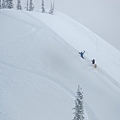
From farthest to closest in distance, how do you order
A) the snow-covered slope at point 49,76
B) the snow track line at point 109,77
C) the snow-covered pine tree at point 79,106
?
1. the snow track line at point 109,77
2. the snow-covered slope at point 49,76
3. the snow-covered pine tree at point 79,106

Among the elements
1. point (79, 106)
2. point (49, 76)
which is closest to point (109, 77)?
point (49, 76)

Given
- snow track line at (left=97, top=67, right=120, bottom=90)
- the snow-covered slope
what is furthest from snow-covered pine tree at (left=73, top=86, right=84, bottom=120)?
snow track line at (left=97, top=67, right=120, bottom=90)

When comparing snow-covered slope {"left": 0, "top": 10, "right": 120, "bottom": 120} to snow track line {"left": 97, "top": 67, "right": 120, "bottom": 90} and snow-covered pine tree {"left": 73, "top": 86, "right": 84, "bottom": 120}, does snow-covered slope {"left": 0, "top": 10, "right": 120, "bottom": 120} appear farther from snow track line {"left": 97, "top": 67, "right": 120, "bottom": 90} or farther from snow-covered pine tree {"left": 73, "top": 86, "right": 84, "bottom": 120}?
snow-covered pine tree {"left": 73, "top": 86, "right": 84, "bottom": 120}

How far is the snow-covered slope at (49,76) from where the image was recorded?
34594 mm

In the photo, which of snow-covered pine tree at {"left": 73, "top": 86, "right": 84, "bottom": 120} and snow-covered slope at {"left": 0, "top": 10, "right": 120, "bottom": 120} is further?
snow-covered slope at {"left": 0, "top": 10, "right": 120, "bottom": 120}

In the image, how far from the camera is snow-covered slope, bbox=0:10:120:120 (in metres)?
34.6

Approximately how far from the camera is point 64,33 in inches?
2120

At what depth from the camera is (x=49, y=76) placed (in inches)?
1560

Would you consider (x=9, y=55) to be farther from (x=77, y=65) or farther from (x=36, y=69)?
(x=77, y=65)

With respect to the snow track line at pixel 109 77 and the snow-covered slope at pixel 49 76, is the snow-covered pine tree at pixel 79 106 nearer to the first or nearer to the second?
the snow-covered slope at pixel 49 76

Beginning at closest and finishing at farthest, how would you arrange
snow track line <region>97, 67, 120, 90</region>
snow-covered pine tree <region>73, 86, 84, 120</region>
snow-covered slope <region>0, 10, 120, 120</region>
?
snow-covered pine tree <region>73, 86, 84, 120</region>, snow-covered slope <region>0, 10, 120, 120</region>, snow track line <region>97, 67, 120, 90</region>

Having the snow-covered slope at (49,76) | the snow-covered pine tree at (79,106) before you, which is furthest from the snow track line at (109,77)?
the snow-covered pine tree at (79,106)

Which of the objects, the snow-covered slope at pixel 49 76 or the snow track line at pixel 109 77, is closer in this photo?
the snow-covered slope at pixel 49 76

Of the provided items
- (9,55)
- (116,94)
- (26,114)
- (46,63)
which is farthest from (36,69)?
(116,94)
